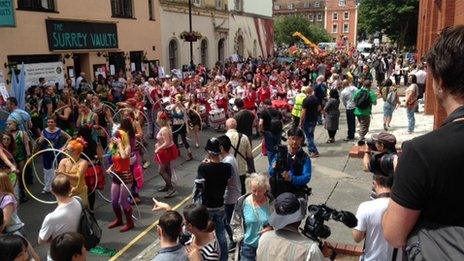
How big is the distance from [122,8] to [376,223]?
23680 mm

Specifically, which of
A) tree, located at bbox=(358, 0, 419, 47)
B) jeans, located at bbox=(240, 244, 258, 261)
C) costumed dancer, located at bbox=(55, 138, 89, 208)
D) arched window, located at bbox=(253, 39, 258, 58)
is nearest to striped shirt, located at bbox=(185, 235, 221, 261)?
jeans, located at bbox=(240, 244, 258, 261)

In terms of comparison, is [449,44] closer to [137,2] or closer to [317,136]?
[317,136]

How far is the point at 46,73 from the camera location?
1802cm

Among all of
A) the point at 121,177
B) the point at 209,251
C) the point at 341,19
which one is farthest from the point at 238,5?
the point at 341,19

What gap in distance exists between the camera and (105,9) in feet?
75.7

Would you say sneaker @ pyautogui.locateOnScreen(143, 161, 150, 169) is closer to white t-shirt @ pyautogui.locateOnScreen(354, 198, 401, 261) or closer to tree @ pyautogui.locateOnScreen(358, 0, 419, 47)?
white t-shirt @ pyautogui.locateOnScreen(354, 198, 401, 261)

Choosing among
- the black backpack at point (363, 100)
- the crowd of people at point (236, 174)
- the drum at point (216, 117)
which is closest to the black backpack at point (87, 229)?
the crowd of people at point (236, 174)

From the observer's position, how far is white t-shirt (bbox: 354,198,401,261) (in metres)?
3.86

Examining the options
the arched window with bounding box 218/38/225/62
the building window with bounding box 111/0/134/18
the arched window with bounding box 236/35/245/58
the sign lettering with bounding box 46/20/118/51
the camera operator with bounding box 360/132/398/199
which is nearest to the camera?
the camera operator with bounding box 360/132/398/199

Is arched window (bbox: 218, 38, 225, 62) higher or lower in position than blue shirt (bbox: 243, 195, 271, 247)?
higher

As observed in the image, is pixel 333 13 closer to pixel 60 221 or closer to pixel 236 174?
pixel 236 174

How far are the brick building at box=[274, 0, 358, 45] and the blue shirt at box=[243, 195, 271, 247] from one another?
111 m

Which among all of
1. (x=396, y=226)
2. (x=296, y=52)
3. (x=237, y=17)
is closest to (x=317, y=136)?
(x=396, y=226)

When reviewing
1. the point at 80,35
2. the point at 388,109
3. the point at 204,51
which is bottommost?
the point at 388,109
